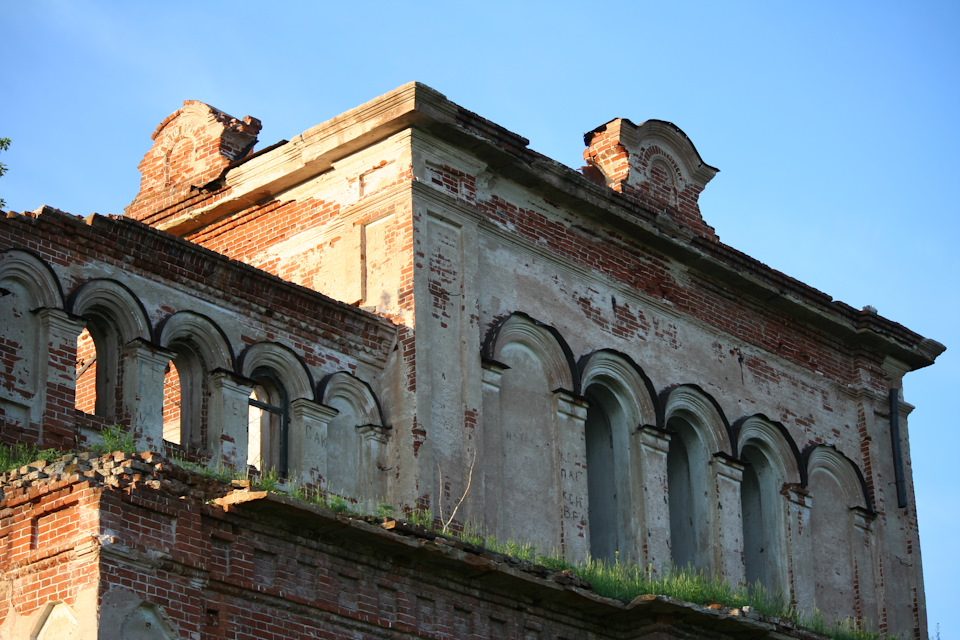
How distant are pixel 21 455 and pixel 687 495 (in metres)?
8.82

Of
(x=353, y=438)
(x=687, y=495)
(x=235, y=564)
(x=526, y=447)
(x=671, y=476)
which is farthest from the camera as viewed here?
(x=671, y=476)

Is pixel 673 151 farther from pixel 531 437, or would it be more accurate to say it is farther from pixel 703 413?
pixel 531 437

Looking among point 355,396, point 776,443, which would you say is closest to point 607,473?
point 776,443

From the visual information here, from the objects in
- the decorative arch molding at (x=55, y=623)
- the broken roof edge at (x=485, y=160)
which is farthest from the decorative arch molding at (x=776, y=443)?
the decorative arch molding at (x=55, y=623)

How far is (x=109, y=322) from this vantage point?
1594 cm

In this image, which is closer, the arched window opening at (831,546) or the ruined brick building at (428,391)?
the ruined brick building at (428,391)

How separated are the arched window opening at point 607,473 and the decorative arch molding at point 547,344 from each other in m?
0.55

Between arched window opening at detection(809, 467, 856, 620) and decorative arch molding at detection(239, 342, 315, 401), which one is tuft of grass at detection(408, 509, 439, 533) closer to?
Result: decorative arch molding at detection(239, 342, 315, 401)

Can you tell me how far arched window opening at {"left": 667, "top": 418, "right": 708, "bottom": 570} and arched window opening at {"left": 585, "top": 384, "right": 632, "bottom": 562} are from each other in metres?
0.86

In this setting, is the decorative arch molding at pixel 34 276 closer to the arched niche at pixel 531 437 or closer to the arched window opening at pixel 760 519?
the arched niche at pixel 531 437

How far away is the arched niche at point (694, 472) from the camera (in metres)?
20.4

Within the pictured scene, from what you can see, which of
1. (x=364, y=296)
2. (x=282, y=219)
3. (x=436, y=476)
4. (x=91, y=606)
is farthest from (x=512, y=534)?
(x=91, y=606)

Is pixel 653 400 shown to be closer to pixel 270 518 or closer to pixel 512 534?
pixel 512 534

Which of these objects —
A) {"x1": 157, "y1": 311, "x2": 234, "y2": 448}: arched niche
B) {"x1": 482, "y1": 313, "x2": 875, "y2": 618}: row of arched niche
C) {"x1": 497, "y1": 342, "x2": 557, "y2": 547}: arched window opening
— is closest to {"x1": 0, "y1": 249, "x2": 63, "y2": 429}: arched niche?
{"x1": 157, "y1": 311, "x2": 234, "y2": 448}: arched niche
